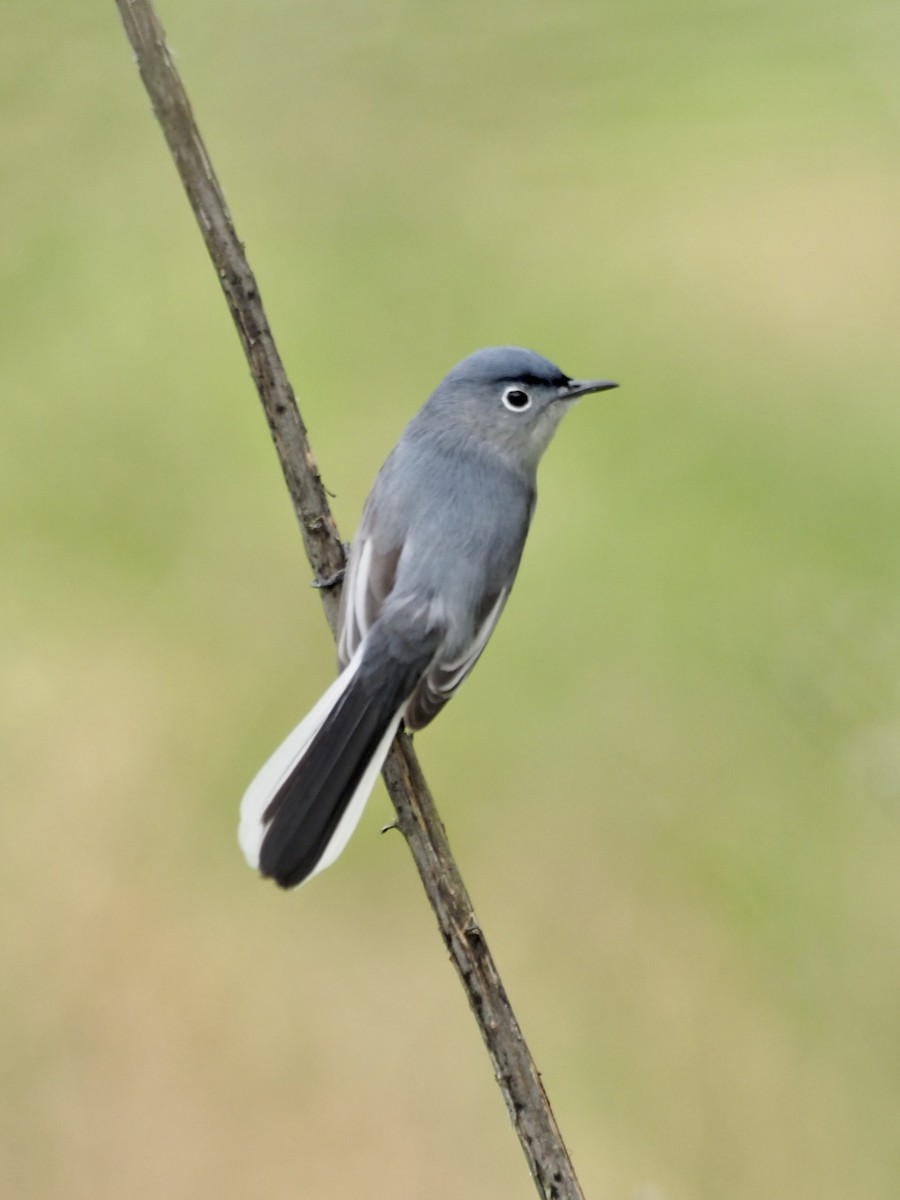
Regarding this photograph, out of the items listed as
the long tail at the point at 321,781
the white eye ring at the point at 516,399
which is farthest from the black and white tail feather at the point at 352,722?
the white eye ring at the point at 516,399

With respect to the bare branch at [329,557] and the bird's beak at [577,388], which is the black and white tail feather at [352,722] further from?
the bird's beak at [577,388]

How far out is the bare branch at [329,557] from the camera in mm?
1303

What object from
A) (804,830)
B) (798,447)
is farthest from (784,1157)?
(798,447)

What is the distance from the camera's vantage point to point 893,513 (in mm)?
3801

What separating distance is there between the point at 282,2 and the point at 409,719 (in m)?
3.62

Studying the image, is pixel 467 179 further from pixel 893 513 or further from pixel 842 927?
pixel 842 927

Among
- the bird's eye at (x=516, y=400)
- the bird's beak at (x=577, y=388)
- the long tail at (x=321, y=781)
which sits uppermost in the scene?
the bird's eye at (x=516, y=400)

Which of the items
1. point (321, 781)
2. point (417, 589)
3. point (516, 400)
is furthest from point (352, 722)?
point (516, 400)

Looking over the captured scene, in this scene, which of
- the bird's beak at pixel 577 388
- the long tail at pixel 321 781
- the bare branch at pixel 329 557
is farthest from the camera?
the bird's beak at pixel 577 388

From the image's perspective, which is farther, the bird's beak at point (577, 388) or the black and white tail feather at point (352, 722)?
the bird's beak at point (577, 388)

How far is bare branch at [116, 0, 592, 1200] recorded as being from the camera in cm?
130

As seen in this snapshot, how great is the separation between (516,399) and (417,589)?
36 cm

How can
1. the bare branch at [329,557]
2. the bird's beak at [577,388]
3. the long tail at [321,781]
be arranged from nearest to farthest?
the bare branch at [329,557] < the long tail at [321,781] < the bird's beak at [577,388]

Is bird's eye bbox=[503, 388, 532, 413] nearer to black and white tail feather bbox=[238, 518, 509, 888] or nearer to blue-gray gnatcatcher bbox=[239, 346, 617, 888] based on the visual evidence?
blue-gray gnatcatcher bbox=[239, 346, 617, 888]
